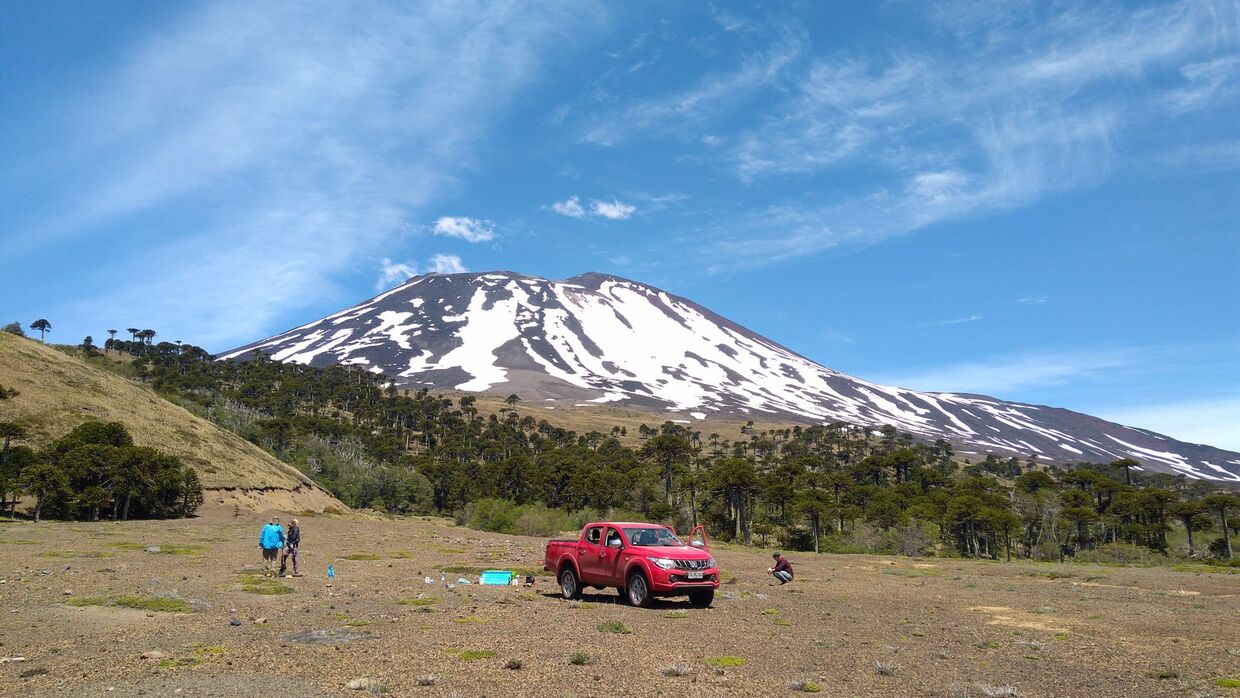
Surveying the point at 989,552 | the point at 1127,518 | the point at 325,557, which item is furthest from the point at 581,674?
the point at 1127,518

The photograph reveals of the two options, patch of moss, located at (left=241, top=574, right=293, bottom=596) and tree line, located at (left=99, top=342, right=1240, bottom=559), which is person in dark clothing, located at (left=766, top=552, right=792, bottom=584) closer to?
patch of moss, located at (left=241, top=574, right=293, bottom=596)

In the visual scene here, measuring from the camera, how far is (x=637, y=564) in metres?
15.6

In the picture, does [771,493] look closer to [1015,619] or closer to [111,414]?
[1015,619]

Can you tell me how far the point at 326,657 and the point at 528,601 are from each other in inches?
294

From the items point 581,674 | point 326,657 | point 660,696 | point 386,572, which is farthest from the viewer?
point 386,572

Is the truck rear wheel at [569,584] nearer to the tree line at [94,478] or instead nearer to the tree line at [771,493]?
the tree line at [94,478]

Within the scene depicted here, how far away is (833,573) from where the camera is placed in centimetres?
3050

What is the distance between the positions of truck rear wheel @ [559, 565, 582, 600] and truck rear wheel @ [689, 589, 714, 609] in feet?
9.16

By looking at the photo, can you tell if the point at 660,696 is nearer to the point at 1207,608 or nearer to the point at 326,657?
the point at 326,657

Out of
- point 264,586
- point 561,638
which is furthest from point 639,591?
point 264,586

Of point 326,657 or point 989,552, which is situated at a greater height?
point 326,657

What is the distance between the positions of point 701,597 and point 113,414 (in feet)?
194

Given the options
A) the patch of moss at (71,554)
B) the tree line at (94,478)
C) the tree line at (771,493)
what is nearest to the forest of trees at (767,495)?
the tree line at (771,493)

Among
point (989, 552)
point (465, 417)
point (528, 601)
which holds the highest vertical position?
point (465, 417)
